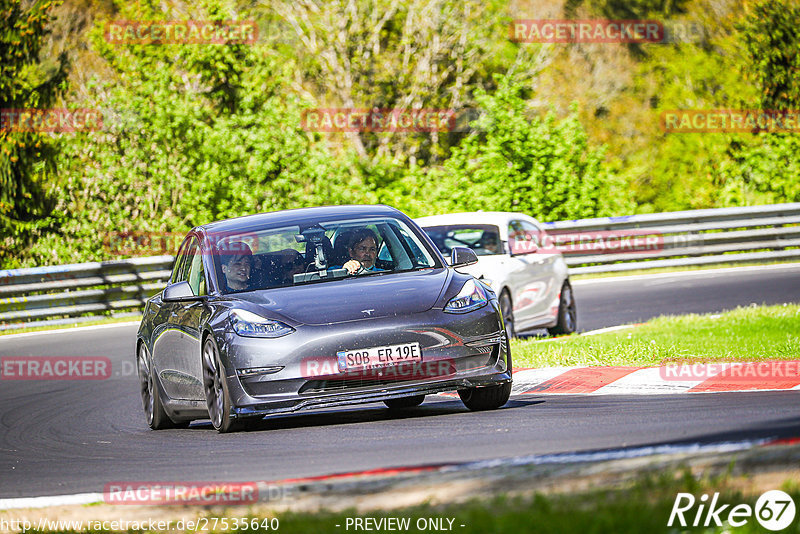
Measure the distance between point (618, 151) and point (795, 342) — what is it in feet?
151

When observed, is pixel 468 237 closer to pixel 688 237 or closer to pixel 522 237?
pixel 522 237

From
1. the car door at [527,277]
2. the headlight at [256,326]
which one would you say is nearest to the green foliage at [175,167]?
the car door at [527,277]

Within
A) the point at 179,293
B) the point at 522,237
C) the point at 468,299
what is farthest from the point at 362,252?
the point at 522,237

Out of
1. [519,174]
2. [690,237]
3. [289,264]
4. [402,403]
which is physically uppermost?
[289,264]

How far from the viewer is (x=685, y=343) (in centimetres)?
1184

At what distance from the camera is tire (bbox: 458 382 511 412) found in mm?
8891

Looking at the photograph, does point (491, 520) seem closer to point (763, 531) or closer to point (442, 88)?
point (763, 531)

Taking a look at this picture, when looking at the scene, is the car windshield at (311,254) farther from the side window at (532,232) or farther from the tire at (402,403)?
the side window at (532,232)

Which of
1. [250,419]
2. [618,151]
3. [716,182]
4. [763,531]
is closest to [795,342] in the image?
[250,419]

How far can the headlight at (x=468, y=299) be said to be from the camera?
8.55m

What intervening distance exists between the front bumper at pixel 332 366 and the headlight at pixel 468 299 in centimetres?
15

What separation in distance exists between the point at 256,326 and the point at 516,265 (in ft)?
22.4

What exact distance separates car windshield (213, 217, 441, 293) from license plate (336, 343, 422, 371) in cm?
106

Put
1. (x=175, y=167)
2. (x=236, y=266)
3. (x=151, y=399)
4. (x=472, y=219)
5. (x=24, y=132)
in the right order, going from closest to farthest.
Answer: (x=236, y=266) → (x=151, y=399) → (x=472, y=219) → (x=24, y=132) → (x=175, y=167)
